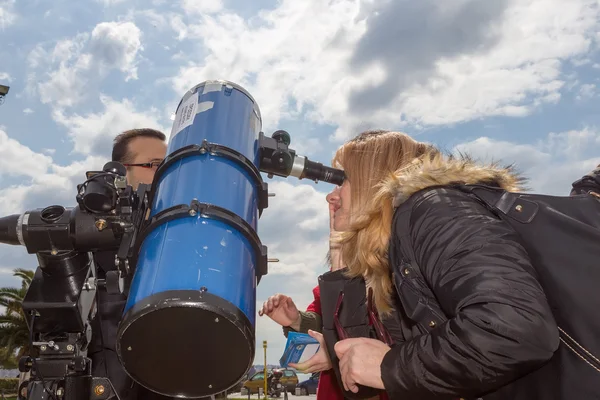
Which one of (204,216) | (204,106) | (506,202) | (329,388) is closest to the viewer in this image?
(506,202)

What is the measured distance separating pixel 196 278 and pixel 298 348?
151 cm

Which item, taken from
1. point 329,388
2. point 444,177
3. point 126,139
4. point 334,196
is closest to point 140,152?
point 126,139

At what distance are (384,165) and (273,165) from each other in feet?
2.61

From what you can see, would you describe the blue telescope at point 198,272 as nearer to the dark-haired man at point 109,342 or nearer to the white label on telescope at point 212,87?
the white label on telescope at point 212,87

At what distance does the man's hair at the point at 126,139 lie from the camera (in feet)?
16.8

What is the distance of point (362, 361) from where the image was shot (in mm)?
2072

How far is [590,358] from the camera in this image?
1.79 meters

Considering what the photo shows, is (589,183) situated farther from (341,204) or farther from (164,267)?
(164,267)

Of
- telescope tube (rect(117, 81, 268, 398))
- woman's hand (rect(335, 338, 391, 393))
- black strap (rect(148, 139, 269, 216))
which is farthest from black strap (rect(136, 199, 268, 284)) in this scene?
woman's hand (rect(335, 338, 391, 393))

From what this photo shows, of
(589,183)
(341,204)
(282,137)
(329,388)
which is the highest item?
(282,137)

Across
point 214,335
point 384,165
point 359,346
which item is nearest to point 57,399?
point 214,335

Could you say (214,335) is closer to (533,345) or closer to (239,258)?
(239,258)

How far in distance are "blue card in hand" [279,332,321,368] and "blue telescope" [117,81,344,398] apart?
0.88 m

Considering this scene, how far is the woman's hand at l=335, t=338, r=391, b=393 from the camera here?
6.63 ft
